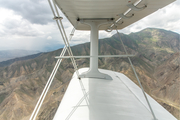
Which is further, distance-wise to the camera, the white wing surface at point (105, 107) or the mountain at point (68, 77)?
the mountain at point (68, 77)

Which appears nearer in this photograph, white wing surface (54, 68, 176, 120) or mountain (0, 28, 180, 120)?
white wing surface (54, 68, 176, 120)

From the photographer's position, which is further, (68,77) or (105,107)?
(68,77)

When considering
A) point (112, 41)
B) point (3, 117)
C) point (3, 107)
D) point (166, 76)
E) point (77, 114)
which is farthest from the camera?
point (112, 41)

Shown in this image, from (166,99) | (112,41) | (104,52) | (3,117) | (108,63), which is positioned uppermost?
(112,41)

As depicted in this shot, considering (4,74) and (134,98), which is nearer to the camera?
(134,98)

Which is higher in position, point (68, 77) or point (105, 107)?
point (105, 107)

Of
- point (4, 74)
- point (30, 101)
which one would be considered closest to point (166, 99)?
point (30, 101)

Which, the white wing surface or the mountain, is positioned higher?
the white wing surface

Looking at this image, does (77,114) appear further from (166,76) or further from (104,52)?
(104,52)
